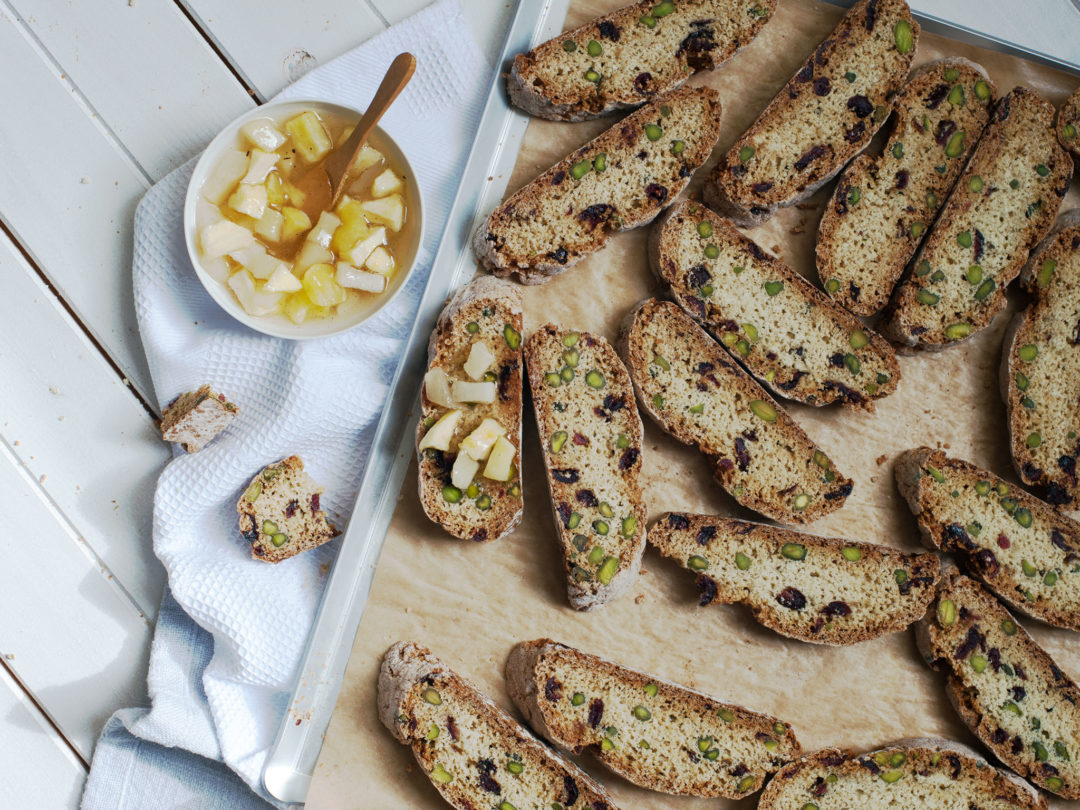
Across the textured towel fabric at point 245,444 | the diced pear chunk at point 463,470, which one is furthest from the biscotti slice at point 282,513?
the diced pear chunk at point 463,470

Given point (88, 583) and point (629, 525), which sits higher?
point (88, 583)

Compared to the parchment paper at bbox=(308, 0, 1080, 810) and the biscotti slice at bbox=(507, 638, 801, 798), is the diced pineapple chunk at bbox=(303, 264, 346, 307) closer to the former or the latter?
the parchment paper at bbox=(308, 0, 1080, 810)

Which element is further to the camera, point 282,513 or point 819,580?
point 819,580

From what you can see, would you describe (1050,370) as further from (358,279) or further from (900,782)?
(358,279)

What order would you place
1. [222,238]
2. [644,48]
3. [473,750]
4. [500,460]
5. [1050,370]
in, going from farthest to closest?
[1050,370], [644,48], [473,750], [500,460], [222,238]

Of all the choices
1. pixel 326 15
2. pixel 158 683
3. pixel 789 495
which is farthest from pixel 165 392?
pixel 789 495

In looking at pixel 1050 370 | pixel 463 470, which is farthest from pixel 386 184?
pixel 1050 370

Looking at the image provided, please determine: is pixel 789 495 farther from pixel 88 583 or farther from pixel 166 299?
pixel 88 583
